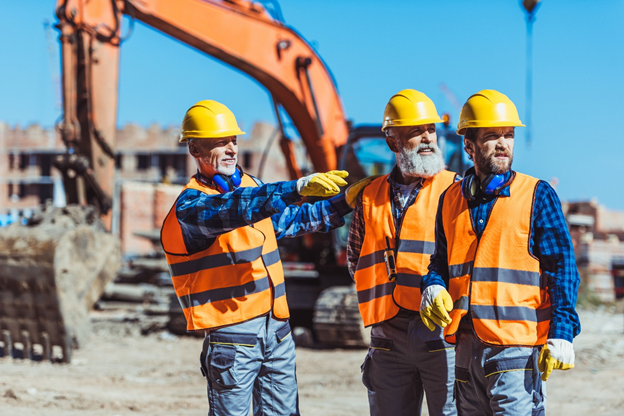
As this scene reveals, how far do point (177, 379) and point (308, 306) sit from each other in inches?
107

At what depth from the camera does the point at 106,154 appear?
7902mm

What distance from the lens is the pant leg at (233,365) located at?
2971mm

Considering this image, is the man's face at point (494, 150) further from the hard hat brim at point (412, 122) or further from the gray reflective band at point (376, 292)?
the gray reflective band at point (376, 292)

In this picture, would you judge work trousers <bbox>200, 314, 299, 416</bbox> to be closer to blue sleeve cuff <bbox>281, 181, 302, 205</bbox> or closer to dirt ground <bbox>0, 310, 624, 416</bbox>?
blue sleeve cuff <bbox>281, 181, 302, 205</bbox>

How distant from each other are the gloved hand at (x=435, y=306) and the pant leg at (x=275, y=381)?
0.74 metres

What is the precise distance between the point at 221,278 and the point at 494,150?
1.29m

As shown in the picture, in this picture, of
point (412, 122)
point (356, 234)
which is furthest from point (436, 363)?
point (412, 122)

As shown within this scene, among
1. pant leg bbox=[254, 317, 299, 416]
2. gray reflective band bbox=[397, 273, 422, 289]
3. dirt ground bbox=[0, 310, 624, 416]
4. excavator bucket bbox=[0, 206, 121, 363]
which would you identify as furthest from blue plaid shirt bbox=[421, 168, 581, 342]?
excavator bucket bbox=[0, 206, 121, 363]

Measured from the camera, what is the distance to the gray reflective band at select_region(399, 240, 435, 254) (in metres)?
3.06

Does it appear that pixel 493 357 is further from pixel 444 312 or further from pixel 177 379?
pixel 177 379

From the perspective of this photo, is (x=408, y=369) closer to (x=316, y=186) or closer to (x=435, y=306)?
(x=435, y=306)

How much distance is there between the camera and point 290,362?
3.18m

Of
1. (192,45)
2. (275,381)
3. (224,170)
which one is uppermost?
(192,45)

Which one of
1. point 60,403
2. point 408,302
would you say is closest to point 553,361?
point 408,302
